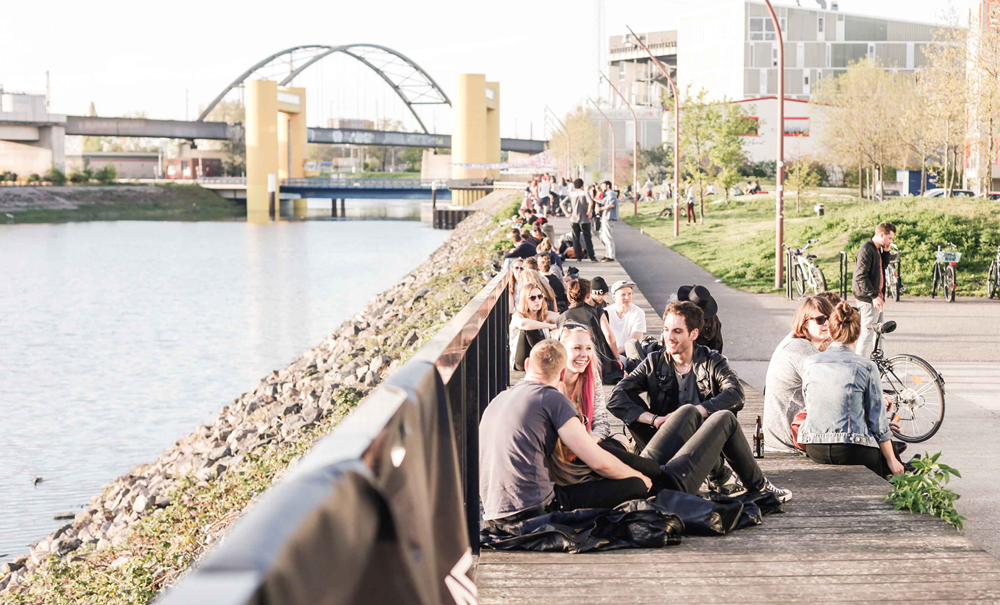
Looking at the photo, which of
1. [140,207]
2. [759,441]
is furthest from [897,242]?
[140,207]

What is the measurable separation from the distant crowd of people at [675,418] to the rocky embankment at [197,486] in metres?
3.86

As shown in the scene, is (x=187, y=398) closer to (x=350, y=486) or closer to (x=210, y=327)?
(x=210, y=327)

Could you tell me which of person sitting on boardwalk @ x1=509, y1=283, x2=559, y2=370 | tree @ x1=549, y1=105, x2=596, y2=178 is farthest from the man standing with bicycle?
tree @ x1=549, y1=105, x2=596, y2=178

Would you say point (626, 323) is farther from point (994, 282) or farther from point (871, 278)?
point (994, 282)

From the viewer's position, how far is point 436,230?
3519 inches

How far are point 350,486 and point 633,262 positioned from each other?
90.5 ft

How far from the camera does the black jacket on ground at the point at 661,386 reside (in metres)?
6.96

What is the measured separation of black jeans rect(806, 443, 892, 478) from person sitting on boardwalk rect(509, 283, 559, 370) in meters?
3.88

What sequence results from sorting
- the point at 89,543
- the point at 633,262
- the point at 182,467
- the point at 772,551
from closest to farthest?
the point at 772,551 → the point at 89,543 → the point at 182,467 → the point at 633,262

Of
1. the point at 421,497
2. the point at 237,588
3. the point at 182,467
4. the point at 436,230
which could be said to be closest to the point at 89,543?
the point at 182,467

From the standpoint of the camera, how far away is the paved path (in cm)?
818

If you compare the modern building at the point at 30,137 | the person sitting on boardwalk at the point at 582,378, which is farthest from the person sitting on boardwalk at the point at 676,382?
the modern building at the point at 30,137

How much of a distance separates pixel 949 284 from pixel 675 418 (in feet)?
51.7

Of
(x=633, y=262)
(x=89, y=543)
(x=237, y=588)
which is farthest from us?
(x=633, y=262)
